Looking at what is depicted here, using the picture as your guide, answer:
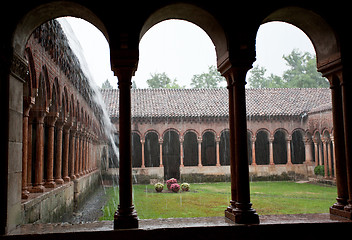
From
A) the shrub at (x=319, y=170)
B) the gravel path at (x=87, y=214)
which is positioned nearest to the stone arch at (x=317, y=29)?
the gravel path at (x=87, y=214)

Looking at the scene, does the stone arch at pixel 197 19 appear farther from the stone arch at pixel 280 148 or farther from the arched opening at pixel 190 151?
the stone arch at pixel 280 148

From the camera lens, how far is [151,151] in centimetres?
2466

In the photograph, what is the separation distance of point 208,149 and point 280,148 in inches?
219

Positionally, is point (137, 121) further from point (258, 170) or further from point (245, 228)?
point (245, 228)

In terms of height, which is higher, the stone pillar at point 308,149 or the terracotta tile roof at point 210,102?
the terracotta tile roof at point 210,102

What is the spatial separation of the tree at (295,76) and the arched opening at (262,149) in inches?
987

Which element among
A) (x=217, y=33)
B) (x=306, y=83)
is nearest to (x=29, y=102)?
(x=217, y=33)

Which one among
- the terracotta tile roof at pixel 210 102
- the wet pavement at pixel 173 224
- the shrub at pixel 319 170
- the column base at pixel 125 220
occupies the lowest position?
the shrub at pixel 319 170

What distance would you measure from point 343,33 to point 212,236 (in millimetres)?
2971

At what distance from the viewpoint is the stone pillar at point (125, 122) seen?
151 inches

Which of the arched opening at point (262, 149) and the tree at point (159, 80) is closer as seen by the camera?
the arched opening at point (262, 149)

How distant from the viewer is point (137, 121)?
2264cm

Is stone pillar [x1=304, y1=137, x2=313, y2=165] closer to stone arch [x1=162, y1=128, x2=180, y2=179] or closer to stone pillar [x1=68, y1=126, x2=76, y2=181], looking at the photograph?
stone arch [x1=162, y1=128, x2=180, y2=179]

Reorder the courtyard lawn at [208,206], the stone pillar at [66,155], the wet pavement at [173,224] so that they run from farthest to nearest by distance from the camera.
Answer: the stone pillar at [66,155] → the courtyard lawn at [208,206] → the wet pavement at [173,224]
